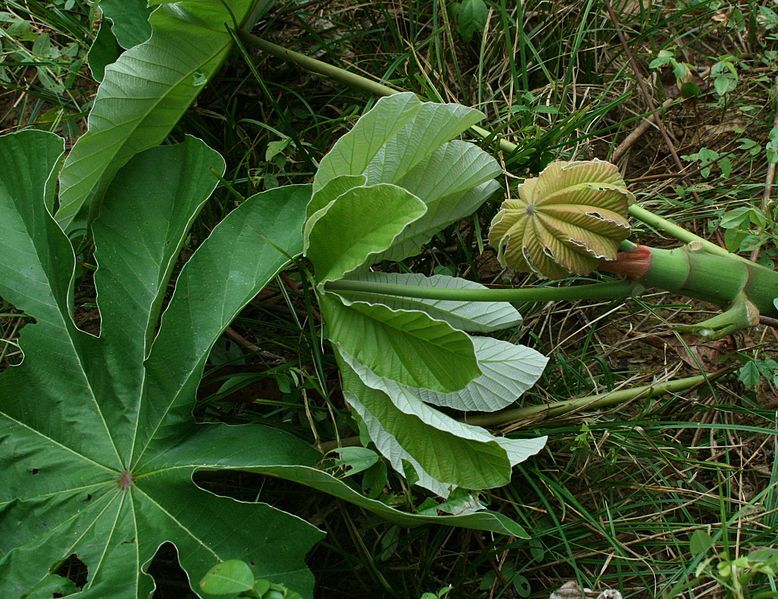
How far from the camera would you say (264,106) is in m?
1.44

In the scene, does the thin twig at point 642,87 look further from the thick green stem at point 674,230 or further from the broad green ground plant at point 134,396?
the broad green ground plant at point 134,396

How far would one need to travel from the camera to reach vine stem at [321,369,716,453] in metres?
1.23

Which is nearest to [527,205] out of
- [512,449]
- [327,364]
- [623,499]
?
[512,449]

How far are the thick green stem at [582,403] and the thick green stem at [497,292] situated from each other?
0.80 ft

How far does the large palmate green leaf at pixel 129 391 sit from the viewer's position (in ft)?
3.34

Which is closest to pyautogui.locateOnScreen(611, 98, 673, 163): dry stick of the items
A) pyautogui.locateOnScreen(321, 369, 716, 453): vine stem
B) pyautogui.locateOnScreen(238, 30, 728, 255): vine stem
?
pyautogui.locateOnScreen(238, 30, 728, 255): vine stem

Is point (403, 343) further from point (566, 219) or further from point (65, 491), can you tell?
point (65, 491)

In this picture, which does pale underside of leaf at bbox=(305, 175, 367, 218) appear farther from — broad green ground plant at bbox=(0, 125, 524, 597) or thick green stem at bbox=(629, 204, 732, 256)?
thick green stem at bbox=(629, 204, 732, 256)

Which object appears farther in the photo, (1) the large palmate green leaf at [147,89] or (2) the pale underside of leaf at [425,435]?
(1) the large palmate green leaf at [147,89]

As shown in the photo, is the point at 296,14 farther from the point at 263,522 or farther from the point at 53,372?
the point at 263,522

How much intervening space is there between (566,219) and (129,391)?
2.06ft

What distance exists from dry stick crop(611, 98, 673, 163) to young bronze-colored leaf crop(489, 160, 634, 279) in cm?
49

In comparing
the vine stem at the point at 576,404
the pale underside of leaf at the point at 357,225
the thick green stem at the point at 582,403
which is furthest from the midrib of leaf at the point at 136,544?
the thick green stem at the point at 582,403

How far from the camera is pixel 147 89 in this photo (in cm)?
115
